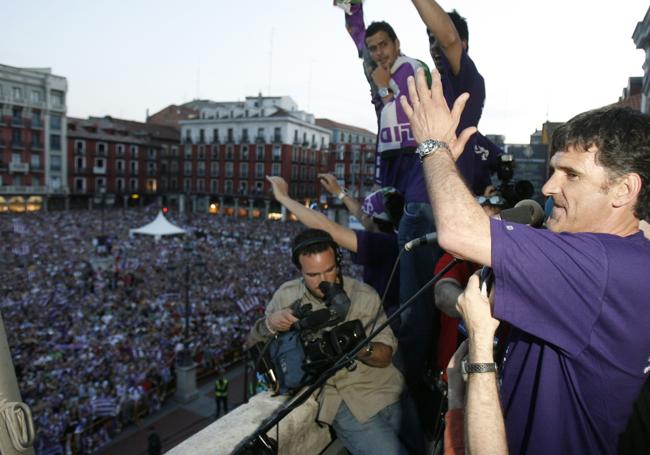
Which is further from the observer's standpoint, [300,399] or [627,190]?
[300,399]

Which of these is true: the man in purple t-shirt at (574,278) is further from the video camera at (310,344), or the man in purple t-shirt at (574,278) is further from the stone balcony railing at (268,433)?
the stone balcony railing at (268,433)

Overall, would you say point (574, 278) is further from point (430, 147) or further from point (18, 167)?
point (18, 167)

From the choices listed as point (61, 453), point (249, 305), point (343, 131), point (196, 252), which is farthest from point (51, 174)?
point (61, 453)

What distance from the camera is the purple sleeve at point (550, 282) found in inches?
45.4

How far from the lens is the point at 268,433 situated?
2328mm

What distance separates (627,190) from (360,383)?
1.79 meters

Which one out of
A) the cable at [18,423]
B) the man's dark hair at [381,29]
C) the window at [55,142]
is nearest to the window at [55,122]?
the window at [55,142]

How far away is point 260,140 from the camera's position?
55469 mm

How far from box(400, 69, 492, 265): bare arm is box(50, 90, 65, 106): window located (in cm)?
4986

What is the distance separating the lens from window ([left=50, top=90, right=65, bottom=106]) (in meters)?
43.1

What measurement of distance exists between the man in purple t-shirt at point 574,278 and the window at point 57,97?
50252mm

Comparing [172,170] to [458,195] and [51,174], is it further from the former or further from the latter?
[458,195]

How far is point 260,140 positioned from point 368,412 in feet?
180

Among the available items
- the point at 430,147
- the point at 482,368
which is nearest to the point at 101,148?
the point at 430,147
